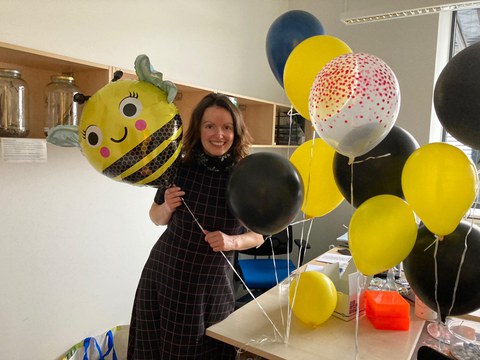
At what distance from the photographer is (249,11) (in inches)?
127

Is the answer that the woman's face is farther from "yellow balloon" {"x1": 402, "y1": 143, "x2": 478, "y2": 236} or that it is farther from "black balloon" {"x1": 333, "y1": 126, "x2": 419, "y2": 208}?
"yellow balloon" {"x1": 402, "y1": 143, "x2": 478, "y2": 236}

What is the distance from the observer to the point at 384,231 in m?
0.99

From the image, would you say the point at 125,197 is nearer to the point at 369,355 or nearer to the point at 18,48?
the point at 18,48

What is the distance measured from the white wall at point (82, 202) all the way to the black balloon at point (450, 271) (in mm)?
1699

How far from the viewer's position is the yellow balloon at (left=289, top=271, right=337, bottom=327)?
1421 mm

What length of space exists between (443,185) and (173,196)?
0.94 metres

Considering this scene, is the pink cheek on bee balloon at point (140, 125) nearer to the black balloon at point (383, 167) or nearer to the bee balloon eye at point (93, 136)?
the bee balloon eye at point (93, 136)

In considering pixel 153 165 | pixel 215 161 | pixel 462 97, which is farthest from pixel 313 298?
pixel 462 97

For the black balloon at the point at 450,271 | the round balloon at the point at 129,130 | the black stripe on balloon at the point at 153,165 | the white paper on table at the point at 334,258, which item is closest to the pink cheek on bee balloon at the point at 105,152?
the round balloon at the point at 129,130

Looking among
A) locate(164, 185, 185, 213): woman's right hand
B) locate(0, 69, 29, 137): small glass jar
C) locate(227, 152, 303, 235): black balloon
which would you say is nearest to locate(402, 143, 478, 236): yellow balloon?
locate(227, 152, 303, 235): black balloon

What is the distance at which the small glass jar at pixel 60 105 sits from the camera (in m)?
1.69

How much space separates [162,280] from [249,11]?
2590mm

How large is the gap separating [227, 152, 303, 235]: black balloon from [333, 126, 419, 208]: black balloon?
17cm

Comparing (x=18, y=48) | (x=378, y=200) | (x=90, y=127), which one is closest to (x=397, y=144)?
(x=378, y=200)
